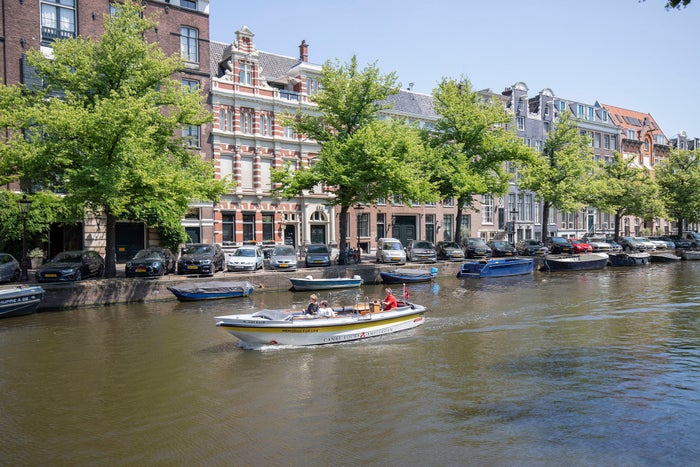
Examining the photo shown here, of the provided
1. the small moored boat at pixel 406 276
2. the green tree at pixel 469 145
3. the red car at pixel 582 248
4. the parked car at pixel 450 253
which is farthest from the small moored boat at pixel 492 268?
the red car at pixel 582 248

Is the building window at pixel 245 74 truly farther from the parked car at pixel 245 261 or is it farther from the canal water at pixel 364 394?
the canal water at pixel 364 394

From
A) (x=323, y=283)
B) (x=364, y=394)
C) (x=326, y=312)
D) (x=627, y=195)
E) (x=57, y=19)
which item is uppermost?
(x=57, y=19)

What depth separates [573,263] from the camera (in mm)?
40688

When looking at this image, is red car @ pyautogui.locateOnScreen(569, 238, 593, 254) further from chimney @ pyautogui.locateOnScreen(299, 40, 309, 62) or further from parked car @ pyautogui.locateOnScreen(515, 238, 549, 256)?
chimney @ pyautogui.locateOnScreen(299, 40, 309, 62)

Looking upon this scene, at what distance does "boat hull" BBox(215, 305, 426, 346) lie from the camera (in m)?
16.2

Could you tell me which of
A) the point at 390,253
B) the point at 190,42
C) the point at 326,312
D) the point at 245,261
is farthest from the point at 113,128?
the point at 390,253

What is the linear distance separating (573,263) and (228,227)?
86.2 ft

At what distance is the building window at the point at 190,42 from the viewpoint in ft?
127

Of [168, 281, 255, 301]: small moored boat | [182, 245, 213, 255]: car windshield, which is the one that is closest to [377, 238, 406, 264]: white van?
[168, 281, 255, 301]: small moored boat

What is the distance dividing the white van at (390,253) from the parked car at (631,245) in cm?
2840

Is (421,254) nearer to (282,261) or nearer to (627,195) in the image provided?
(282,261)

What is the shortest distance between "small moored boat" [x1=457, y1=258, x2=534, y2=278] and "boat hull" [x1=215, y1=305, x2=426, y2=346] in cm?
1863

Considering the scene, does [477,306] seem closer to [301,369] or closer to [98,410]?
[301,369]

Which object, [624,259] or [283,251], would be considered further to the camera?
[624,259]
